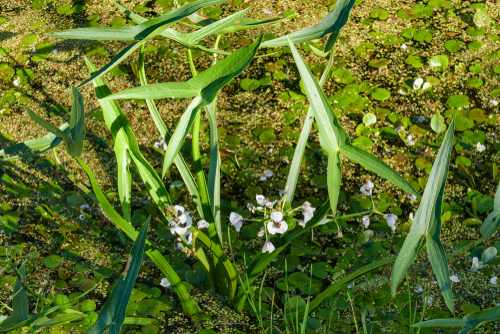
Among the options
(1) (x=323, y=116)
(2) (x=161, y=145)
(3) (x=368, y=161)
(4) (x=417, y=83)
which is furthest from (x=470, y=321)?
(4) (x=417, y=83)

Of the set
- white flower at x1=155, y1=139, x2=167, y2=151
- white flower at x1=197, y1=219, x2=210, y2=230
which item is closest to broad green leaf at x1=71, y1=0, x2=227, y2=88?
white flower at x1=197, y1=219, x2=210, y2=230

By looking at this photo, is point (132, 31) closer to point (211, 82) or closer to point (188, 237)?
point (211, 82)

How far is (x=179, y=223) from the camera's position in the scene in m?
1.13

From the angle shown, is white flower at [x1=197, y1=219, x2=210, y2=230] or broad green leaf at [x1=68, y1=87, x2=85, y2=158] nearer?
broad green leaf at [x1=68, y1=87, x2=85, y2=158]

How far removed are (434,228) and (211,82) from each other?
1.66 ft

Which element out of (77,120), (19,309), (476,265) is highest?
(77,120)

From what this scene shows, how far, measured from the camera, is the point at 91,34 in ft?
3.12

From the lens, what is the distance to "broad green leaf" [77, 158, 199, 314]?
112cm

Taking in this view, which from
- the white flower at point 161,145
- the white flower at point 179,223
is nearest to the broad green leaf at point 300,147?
the white flower at point 179,223

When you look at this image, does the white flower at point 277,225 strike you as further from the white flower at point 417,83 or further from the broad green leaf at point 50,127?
the white flower at point 417,83

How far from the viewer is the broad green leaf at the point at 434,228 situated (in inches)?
33.2

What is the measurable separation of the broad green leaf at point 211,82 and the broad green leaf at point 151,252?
1.13 ft

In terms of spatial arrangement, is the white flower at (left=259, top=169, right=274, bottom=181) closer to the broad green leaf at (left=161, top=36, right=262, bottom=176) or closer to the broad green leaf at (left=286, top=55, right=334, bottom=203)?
the broad green leaf at (left=286, top=55, right=334, bottom=203)

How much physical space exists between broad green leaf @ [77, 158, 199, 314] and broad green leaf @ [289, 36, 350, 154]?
20.7 inches
